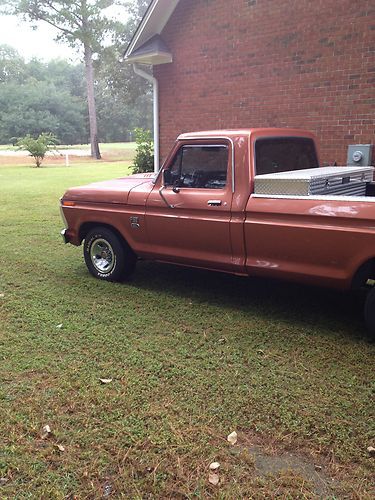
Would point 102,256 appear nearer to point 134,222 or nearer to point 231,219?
point 134,222

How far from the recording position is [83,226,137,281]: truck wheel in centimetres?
589

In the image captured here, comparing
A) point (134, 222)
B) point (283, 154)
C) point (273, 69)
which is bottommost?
point (134, 222)

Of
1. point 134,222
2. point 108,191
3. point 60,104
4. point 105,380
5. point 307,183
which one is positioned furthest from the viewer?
point 60,104

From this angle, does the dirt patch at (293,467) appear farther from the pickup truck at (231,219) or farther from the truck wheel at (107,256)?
the truck wheel at (107,256)

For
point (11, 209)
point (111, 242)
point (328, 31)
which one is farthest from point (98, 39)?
point (111, 242)

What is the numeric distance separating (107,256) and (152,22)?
18.7ft

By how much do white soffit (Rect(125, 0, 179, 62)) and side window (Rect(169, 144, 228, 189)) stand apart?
205 inches

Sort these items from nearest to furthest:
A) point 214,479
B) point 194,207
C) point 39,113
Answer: point 214,479
point 194,207
point 39,113

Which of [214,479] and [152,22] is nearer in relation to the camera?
[214,479]

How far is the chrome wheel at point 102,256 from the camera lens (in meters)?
6.03

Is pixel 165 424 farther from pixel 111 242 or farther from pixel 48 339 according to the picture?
pixel 111 242

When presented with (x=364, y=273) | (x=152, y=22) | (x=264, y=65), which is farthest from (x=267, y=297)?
(x=152, y=22)

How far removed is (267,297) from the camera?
5.43m

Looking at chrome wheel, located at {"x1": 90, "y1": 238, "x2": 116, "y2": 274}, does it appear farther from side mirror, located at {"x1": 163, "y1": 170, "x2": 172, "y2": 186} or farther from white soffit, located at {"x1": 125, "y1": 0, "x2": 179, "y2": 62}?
white soffit, located at {"x1": 125, "y1": 0, "x2": 179, "y2": 62}
